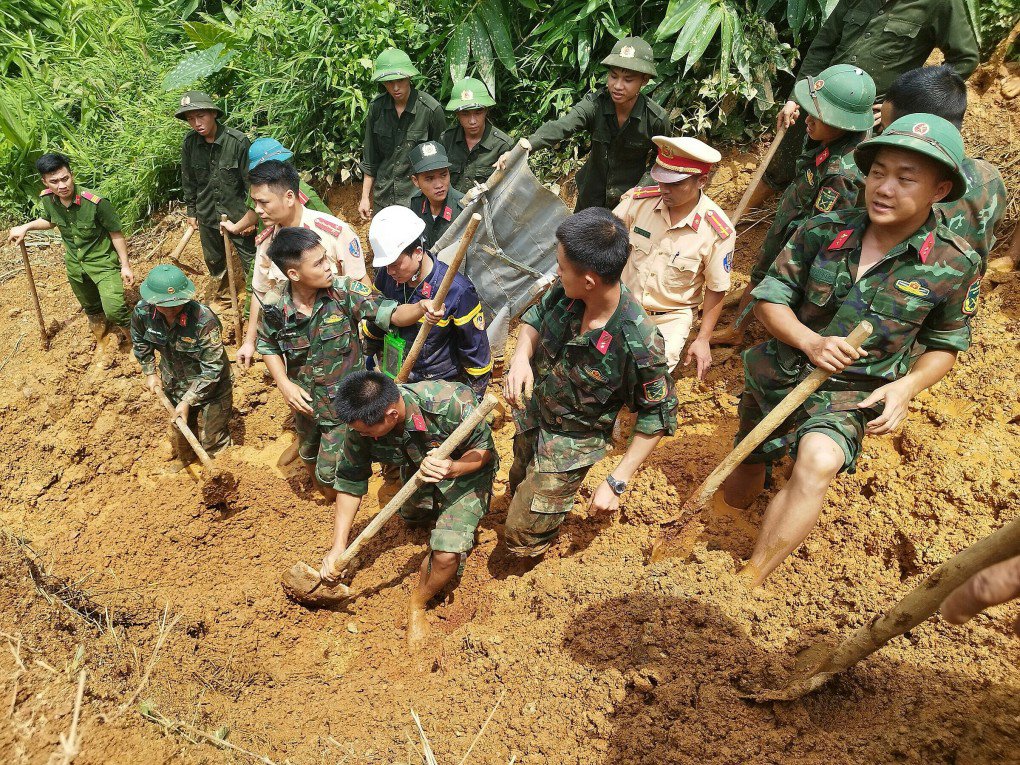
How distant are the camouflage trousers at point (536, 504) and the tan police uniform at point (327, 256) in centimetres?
174

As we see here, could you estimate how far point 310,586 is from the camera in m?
3.84

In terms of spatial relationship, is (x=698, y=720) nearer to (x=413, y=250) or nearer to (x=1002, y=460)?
(x=1002, y=460)

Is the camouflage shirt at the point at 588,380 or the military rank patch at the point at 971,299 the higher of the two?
the military rank patch at the point at 971,299

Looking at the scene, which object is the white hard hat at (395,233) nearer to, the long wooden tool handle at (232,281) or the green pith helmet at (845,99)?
the green pith helmet at (845,99)

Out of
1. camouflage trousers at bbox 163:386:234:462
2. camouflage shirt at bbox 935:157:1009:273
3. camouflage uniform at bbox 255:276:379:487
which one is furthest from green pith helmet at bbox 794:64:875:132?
camouflage trousers at bbox 163:386:234:462

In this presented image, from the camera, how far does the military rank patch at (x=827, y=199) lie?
143 inches

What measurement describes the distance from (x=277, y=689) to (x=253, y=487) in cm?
191

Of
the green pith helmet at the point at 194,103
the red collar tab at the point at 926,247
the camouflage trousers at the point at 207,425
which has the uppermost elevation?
the red collar tab at the point at 926,247

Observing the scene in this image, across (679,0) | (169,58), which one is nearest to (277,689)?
(679,0)

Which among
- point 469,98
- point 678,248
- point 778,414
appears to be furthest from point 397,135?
point 778,414

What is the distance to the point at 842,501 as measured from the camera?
3.67m

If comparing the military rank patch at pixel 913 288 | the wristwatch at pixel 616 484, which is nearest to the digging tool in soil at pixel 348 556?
the wristwatch at pixel 616 484

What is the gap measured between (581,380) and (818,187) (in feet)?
5.74

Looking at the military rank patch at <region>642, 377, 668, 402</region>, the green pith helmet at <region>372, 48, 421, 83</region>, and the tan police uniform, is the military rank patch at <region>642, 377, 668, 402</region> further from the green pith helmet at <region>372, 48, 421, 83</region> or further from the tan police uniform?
the green pith helmet at <region>372, 48, 421, 83</region>
